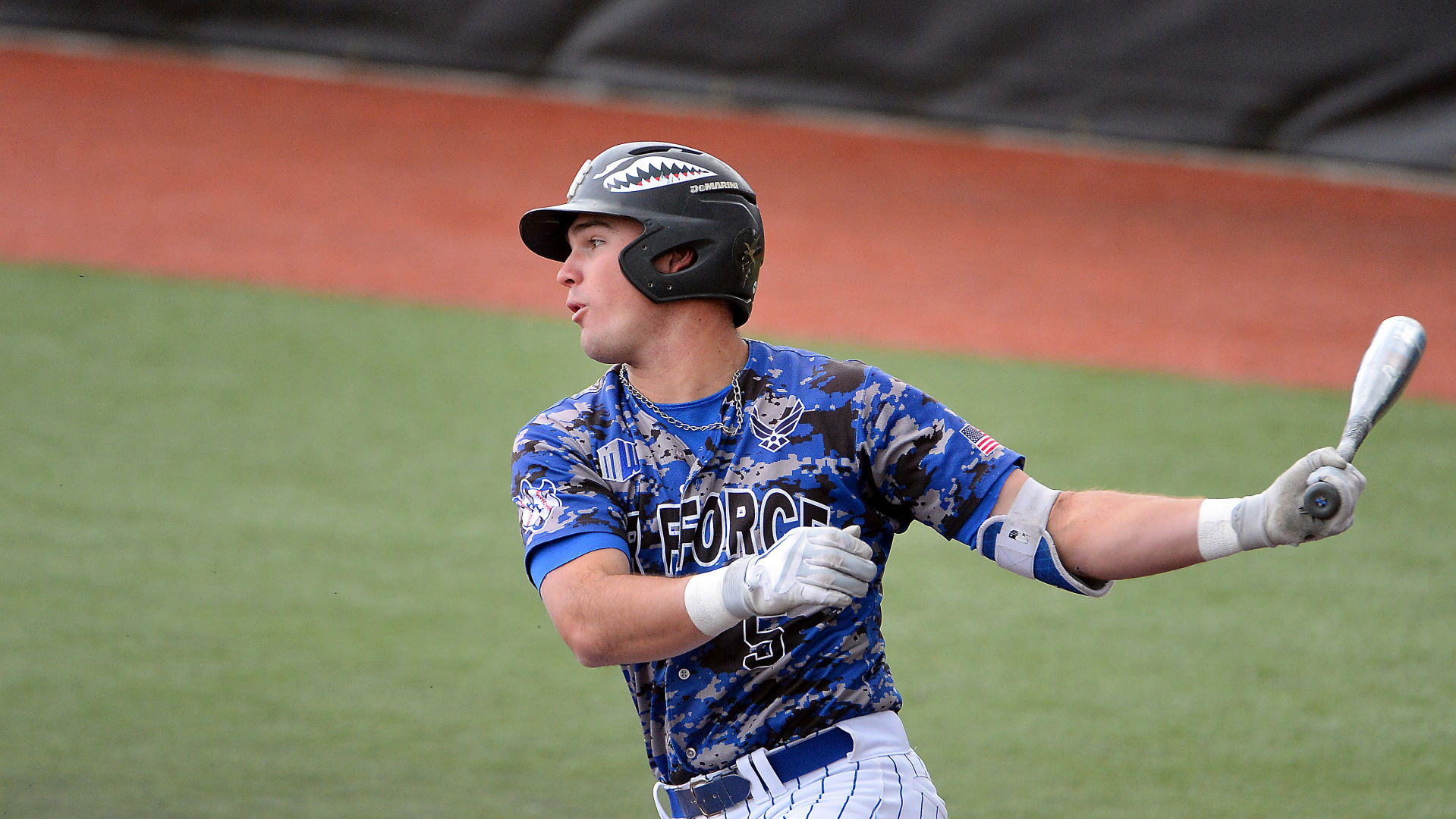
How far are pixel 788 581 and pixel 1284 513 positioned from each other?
80 centimetres

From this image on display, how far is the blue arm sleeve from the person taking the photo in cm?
264

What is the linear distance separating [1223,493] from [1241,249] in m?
5.29

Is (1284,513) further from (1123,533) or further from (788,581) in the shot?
(788,581)

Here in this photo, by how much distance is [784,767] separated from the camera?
2775 millimetres

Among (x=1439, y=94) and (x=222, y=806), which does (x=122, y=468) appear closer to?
(x=222, y=806)

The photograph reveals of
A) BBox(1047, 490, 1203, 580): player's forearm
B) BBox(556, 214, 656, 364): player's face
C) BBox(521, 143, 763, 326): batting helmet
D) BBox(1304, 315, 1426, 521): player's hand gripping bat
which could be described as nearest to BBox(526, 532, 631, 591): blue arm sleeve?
BBox(556, 214, 656, 364): player's face

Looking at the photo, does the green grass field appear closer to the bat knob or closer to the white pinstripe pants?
the white pinstripe pants

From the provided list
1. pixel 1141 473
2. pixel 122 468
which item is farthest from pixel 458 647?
pixel 1141 473

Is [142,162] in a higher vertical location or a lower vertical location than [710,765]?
higher

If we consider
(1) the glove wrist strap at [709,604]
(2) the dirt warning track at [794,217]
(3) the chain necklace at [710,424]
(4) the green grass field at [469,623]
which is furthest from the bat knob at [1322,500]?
(2) the dirt warning track at [794,217]

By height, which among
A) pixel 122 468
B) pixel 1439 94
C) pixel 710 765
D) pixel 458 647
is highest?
pixel 1439 94

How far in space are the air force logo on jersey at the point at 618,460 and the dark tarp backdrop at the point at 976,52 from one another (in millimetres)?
11730

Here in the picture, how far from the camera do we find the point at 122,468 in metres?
6.68

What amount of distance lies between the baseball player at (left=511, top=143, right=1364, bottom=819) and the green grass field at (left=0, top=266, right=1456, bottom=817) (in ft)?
5.72
